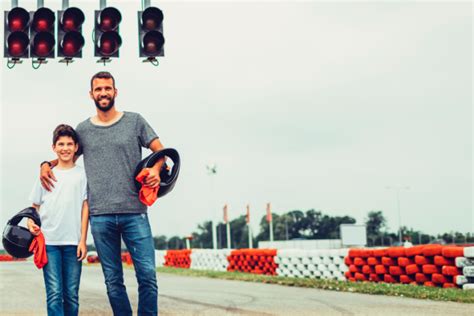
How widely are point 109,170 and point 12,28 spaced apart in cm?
346

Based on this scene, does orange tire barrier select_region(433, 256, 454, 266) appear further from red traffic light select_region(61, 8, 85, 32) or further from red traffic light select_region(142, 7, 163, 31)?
red traffic light select_region(61, 8, 85, 32)

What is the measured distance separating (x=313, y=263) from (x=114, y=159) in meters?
11.2

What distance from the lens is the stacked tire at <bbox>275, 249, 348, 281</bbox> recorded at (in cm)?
1405

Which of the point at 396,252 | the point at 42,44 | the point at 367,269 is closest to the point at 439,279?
the point at 396,252

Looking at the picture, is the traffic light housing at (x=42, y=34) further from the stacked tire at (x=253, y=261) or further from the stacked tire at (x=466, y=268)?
the stacked tire at (x=253, y=261)

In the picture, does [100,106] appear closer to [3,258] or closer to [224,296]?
[224,296]

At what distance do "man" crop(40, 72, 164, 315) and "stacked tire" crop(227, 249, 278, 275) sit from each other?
13.0m

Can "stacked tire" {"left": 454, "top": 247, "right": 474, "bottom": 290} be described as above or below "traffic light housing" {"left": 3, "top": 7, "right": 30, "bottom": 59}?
below

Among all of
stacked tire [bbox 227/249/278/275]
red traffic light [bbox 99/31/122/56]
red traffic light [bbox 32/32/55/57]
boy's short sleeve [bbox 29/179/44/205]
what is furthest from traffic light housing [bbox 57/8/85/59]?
stacked tire [bbox 227/249/278/275]

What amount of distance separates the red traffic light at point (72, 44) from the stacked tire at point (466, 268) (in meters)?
6.78

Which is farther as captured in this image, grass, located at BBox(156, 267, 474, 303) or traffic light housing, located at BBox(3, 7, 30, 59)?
grass, located at BBox(156, 267, 474, 303)

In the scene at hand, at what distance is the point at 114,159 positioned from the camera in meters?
4.58

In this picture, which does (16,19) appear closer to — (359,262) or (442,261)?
(442,261)

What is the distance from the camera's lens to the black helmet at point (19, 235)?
15.2ft
